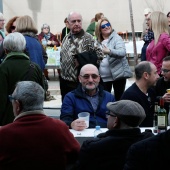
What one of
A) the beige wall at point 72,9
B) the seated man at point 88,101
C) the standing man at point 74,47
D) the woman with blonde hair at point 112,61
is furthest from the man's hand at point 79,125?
the beige wall at point 72,9

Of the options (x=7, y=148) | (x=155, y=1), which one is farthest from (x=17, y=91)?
(x=155, y=1)

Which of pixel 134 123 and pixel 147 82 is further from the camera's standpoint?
pixel 147 82

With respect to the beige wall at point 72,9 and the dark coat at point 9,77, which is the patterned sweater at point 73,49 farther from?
the beige wall at point 72,9

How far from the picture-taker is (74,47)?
7789 mm

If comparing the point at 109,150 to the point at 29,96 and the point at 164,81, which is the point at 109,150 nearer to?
the point at 29,96

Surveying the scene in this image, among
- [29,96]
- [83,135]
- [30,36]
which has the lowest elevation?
[83,135]

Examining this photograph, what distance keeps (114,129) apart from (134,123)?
0.20 metres

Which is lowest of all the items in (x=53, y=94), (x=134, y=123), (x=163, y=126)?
(x=53, y=94)

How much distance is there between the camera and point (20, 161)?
430cm

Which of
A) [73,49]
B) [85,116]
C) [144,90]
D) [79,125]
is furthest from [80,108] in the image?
[73,49]

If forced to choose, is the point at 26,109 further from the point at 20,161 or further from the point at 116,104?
the point at 116,104

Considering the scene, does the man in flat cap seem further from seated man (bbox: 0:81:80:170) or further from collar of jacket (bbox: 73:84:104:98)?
collar of jacket (bbox: 73:84:104:98)

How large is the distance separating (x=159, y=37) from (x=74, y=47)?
1.47 meters

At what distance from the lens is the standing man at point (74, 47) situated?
7738 millimetres
